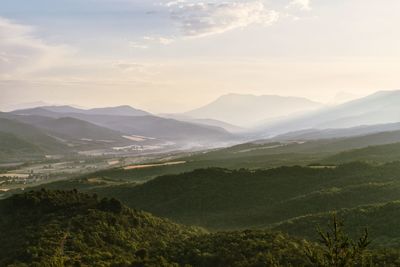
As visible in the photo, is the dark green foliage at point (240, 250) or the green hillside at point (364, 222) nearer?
the dark green foliage at point (240, 250)

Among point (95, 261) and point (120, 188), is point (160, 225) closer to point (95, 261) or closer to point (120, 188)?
point (95, 261)

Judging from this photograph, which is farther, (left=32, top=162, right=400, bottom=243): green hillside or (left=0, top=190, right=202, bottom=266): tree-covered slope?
(left=32, top=162, right=400, bottom=243): green hillside

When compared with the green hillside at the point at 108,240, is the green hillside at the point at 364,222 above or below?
below

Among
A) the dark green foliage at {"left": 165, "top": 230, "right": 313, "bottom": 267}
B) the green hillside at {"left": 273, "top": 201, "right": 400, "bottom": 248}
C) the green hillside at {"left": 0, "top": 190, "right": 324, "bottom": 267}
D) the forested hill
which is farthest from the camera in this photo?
the green hillside at {"left": 273, "top": 201, "right": 400, "bottom": 248}

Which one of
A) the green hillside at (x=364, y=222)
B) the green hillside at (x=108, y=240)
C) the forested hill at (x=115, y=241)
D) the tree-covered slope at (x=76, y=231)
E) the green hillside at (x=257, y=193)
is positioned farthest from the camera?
the green hillside at (x=257, y=193)

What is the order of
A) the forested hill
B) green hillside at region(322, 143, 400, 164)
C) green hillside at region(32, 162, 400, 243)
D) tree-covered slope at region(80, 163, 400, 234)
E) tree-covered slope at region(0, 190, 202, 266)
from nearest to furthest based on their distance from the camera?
the forested hill, tree-covered slope at region(0, 190, 202, 266), green hillside at region(32, 162, 400, 243), tree-covered slope at region(80, 163, 400, 234), green hillside at region(322, 143, 400, 164)

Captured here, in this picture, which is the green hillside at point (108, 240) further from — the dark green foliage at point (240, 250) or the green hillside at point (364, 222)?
the green hillside at point (364, 222)

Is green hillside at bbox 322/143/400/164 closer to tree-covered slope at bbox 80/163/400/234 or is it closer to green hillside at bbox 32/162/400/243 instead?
tree-covered slope at bbox 80/163/400/234

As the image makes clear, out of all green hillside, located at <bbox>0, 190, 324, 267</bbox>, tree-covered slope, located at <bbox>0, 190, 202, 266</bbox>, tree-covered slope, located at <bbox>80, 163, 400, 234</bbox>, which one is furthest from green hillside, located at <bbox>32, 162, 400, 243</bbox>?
tree-covered slope, located at <bbox>0, 190, 202, 266</bbox>

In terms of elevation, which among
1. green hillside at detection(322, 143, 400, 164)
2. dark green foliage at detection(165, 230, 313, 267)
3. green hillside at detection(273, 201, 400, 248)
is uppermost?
green hillside at detection(322, 143, 400, 164)

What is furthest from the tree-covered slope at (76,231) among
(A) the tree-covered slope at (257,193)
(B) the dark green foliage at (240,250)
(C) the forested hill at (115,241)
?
(A) the tree-covered slope at (257,193)

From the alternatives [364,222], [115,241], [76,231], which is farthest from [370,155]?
[76,231]

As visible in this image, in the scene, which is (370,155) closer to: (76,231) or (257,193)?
(257,193)
